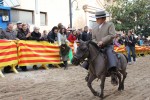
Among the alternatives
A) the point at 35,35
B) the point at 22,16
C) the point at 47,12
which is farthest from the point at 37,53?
the point at 47,12

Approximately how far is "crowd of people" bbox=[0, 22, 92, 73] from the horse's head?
5.78 meters

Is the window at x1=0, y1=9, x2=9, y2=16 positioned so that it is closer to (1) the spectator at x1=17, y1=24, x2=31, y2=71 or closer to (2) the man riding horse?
(1) the spectator at x1=17, y1=24, x2=31, y2=71

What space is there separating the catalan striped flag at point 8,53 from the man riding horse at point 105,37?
15.7 feet

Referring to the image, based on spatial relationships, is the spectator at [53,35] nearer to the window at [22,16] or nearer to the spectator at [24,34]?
the spectator at [24,34]

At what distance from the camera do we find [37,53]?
1523cm

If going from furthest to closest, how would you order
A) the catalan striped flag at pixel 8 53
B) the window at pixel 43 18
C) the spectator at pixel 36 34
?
the window at pixel 43 18 → the spectator at pixel 36 34 → the catalan striped flag at pixel 8 53

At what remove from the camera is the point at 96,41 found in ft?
31.1

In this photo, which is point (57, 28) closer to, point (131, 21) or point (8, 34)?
point (8, 34)

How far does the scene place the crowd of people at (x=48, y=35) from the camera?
14211mm

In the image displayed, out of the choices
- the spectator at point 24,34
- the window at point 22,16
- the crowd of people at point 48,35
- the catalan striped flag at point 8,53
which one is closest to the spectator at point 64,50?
the crowd of people at point 48,35

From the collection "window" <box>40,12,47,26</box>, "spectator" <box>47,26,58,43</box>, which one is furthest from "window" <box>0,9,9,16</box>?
"window" <box>40,12,47,26</box>

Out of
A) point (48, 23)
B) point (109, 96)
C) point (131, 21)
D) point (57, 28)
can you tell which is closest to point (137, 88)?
point (109, 96)

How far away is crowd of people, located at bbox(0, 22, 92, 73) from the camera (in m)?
14.2

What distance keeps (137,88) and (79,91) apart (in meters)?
1.69
